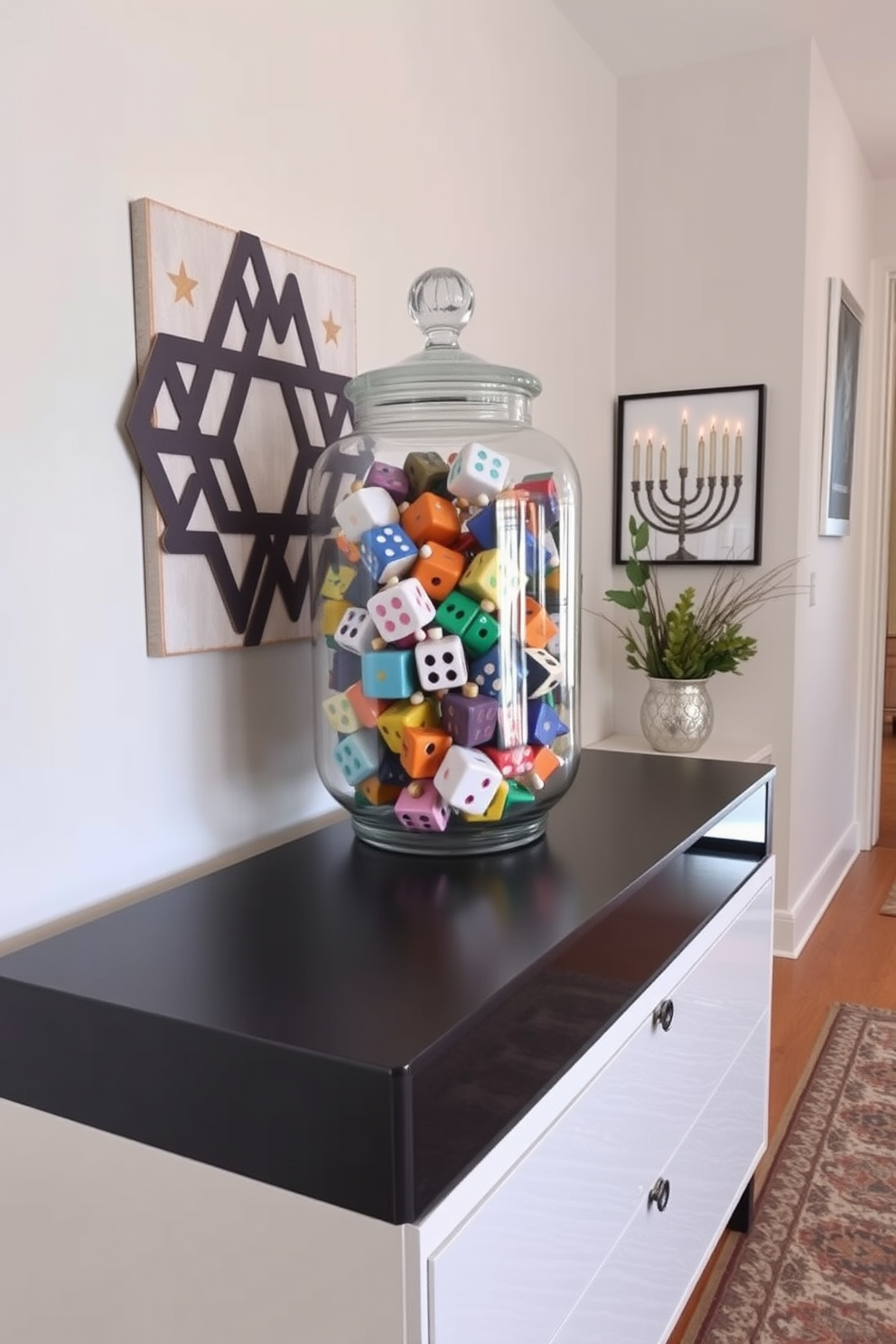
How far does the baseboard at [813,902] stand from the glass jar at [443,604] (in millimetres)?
1812

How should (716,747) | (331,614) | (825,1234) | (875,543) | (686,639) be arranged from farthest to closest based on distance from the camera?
(875,543) → (716,747) → (686,639) → (825,1234) → (331,614)

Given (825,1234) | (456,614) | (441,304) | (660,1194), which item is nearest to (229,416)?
(441,304)

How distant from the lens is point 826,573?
310 cm

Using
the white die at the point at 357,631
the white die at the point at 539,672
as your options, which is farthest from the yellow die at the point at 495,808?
the white die at the point at 357,631

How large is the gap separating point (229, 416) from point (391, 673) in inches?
15.7

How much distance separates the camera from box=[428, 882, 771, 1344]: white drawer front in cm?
84

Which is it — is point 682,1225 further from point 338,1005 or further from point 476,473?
point 476,473

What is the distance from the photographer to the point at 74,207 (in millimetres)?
1105

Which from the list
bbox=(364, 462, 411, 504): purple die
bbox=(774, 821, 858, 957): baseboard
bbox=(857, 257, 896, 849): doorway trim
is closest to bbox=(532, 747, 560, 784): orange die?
bbox=(364, 462, 411, 504): purple die

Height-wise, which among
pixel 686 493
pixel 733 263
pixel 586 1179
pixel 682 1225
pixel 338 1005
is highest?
pixel 733 263

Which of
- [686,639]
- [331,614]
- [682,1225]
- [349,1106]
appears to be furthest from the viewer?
[686,639]

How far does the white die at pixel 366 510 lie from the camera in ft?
3.89

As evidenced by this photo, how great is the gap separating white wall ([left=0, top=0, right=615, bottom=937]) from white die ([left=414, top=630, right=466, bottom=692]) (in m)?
0.32

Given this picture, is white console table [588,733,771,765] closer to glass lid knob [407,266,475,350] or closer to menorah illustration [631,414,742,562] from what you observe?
menorah illustration [631,414,742,562]
